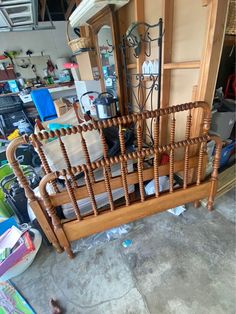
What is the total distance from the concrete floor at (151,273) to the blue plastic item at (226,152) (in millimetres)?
591

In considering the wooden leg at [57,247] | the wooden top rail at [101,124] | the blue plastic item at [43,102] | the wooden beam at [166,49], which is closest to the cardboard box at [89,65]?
the blue plastic item at [43,102]

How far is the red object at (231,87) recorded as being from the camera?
6.78ft

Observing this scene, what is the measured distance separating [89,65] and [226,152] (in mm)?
1957

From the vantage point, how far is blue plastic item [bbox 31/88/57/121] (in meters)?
3.03

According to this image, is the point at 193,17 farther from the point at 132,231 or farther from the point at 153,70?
the point at 132,231

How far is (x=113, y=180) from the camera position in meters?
1.22

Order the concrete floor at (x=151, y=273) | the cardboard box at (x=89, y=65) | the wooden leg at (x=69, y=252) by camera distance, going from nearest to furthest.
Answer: the concrete floor at (x=151, y=273) < the wooden leg at (x=69, y=252) < the cardboard box at (x=89, y=65)

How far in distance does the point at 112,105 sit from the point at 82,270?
147 centimetres

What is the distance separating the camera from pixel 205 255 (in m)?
1.28

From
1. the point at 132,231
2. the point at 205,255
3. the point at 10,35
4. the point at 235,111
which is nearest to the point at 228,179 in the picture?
the point at 235,111

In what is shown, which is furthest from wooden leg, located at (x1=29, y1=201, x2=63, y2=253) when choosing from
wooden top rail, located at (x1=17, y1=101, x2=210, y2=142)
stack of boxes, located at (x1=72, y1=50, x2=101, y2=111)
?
stack of boxes, located at (x1=72, y1=50, x2=101, y2=111)

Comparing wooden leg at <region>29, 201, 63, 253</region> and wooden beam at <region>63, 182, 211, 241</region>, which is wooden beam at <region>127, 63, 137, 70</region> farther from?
wooden leg at <region>29, 201, 63, 253</region>

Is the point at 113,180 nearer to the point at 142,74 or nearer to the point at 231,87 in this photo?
the point at 142,74

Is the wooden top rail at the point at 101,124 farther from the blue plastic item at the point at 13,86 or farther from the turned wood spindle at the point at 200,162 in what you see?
the blue plastic item at the point at 13,86
